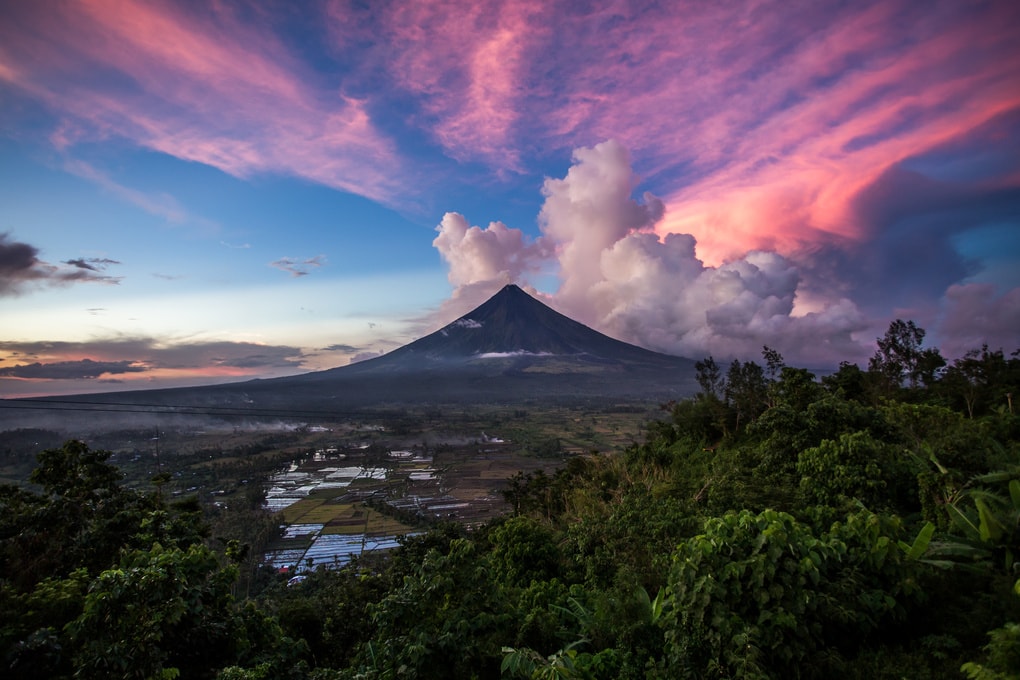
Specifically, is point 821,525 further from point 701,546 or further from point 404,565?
point 404,565

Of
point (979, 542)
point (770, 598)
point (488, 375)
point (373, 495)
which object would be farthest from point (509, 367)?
point (770, 598)

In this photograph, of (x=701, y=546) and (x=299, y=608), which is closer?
(x=701, y=546)

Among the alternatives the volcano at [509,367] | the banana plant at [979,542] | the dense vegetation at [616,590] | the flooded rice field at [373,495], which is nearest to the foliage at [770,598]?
the dense vegetation at [616,590]

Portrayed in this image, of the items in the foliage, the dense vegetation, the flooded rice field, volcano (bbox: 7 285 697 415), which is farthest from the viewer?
volcano (bbox: 7 285 697 415)

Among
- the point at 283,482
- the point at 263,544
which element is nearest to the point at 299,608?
the point at 263,544

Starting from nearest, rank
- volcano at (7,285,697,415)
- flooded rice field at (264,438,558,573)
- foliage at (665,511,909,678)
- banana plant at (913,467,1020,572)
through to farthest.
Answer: foliage at (665,511,909,678) < banana plant at (913,467,1020,572) < flooded rice field at (264,438,558,573) < volcano at (7,285,697,415)

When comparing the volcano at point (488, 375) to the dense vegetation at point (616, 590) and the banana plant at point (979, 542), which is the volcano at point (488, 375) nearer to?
the dense vegetation at point (616, 590)

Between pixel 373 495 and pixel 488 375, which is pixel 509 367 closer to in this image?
pixel 488 375

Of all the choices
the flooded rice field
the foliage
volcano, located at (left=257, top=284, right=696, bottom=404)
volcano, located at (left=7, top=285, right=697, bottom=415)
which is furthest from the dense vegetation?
volcano, located at (left=257, top=284, right=696, bottom=404)

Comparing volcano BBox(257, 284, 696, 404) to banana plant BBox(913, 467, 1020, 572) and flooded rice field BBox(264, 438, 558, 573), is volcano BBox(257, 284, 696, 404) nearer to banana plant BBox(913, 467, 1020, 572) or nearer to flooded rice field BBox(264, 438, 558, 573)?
flooded rice field BBox(264, 438, 558, 573)
